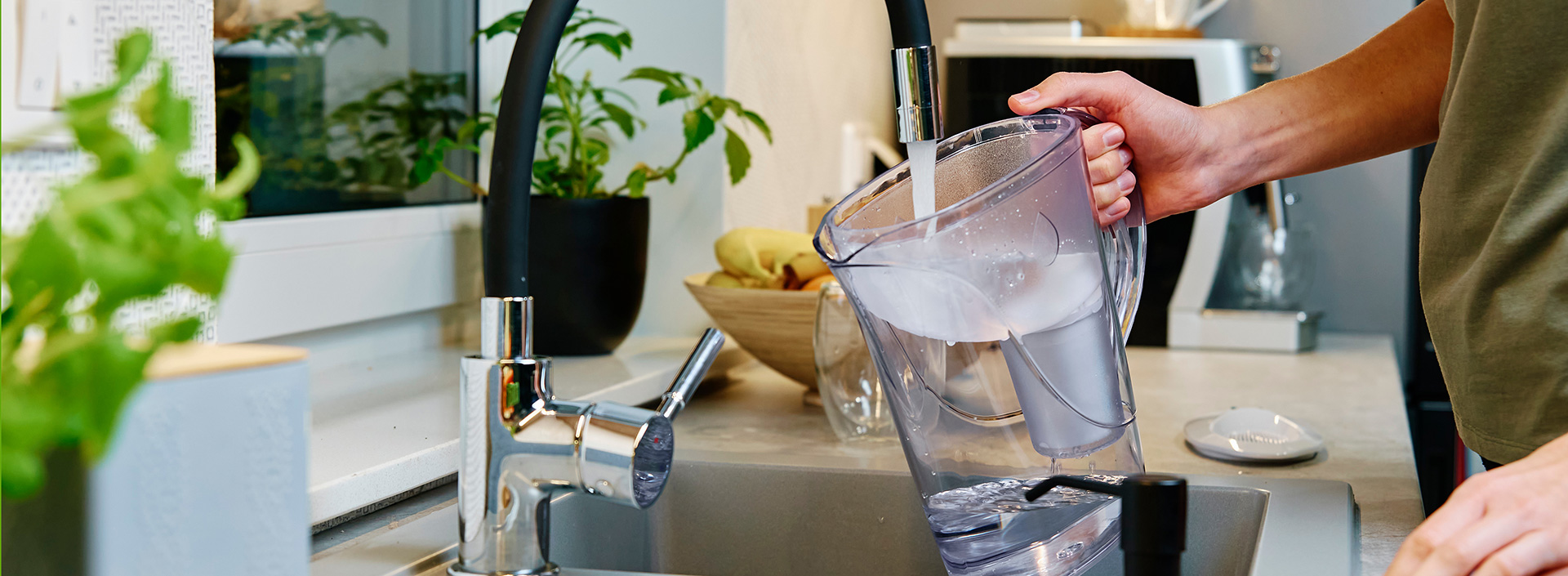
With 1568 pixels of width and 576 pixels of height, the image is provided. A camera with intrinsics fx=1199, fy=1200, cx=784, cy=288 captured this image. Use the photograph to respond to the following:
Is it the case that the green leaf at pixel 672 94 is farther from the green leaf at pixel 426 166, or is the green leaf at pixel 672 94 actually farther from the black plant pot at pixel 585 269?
Result: the green leaf at pixel 426 166

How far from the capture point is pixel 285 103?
94 centimetres

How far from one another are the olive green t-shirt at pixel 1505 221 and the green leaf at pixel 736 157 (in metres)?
0.63

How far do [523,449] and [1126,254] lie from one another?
37cm

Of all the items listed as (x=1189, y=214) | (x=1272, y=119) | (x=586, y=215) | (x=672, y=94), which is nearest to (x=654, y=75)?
(x=672, y=94)

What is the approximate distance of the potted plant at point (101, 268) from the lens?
0.80 ft

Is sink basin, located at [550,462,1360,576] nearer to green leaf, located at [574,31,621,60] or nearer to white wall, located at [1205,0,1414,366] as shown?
green leaf, located at [574,31,621,60]

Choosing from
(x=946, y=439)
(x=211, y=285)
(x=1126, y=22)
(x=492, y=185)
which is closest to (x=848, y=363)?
(x=946, y=439)

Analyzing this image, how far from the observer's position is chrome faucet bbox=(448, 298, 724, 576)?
56 centimetres

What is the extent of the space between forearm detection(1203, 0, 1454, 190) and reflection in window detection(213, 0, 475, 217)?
0.69 meters

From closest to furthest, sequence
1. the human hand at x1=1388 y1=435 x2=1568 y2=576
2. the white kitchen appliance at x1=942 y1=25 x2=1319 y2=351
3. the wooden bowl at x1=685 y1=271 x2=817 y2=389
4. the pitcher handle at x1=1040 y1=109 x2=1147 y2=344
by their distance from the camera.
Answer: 1. the human hand at x1=1388 y1=435 x2=1568 y2=576
2. the pitcher handle at x1=1040 y1=109 x2=1147 y2=344
3. the wooden bowl at x1=685 y1=271 x2=817 y2=389
4. the white kitchen appliance at x1=942 y1=25 x2=1319 y2=351

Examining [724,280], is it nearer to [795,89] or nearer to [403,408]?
[403,408]

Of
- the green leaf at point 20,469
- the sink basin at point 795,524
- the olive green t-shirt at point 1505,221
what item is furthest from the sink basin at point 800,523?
the green leaf at point 20,469

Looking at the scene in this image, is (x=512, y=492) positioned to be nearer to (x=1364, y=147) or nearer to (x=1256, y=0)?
(x=1364, y=147)

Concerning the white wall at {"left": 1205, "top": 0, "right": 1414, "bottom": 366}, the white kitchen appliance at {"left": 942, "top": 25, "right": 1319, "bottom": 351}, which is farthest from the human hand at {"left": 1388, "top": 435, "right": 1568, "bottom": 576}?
the white wall at {"left": 1205, "top": 0, "right": 1414, "bottom": 366}
